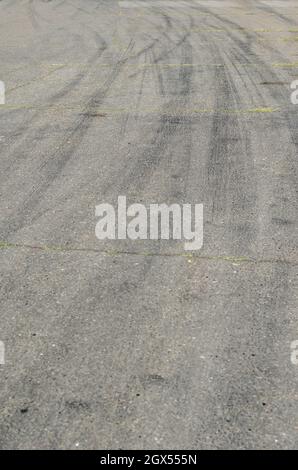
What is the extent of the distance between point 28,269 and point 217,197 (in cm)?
275

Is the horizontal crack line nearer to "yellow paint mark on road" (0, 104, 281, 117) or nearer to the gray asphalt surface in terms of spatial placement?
the gray asphalt surface

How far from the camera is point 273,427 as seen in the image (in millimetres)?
4824

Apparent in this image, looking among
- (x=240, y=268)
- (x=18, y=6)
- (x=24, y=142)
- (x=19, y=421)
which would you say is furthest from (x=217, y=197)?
(x=18, y=6)

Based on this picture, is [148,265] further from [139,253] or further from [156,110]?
[156,110]

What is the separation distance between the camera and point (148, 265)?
705 cm

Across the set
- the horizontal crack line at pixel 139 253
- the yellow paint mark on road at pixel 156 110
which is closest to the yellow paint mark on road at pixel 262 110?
the yellow paint mark on road at pixel 156 110

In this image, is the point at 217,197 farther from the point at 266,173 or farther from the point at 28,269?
the point at 28,269

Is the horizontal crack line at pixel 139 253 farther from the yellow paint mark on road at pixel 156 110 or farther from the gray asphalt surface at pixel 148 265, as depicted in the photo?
the yellow paint mark on road at pixel 156 110

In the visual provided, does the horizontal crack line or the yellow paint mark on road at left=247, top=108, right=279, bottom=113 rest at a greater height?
the horizontal crack line

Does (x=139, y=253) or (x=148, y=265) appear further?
(x=139, y=253)

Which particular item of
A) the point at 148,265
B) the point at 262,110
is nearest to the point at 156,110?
the point at 262,110

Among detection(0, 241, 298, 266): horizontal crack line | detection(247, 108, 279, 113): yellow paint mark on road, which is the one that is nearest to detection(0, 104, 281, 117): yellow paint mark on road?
detection(247, 108, 279, 113): yellow paint mark on road

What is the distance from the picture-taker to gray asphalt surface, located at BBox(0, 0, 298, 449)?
195 inches

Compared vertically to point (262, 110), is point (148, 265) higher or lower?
higher
